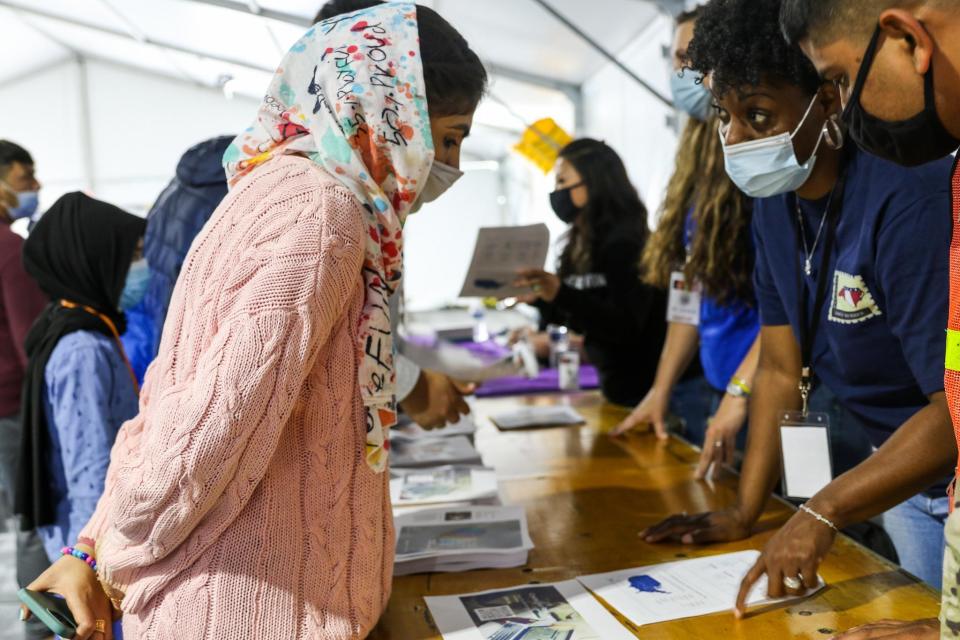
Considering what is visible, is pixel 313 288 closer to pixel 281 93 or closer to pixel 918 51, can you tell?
pixel 281 93

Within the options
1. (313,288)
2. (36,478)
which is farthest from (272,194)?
(36,478)

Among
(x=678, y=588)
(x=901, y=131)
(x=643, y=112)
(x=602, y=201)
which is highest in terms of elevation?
(x=643, y=112)

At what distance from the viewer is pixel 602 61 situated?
234 inches

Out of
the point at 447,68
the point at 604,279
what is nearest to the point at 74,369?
the point at 447,68

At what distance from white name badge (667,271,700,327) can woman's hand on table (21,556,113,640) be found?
1592mm

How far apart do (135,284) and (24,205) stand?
1699 millimetres

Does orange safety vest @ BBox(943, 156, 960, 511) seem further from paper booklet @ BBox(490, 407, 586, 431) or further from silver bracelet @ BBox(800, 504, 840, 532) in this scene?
paper booklet @ BBox(490, 407, 586, 431)

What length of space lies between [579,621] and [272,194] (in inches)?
27.1

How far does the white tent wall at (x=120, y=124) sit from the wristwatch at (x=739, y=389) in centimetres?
1035

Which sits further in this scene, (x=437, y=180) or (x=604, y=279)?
(x=604, y=279)

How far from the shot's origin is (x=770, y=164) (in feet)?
4.23

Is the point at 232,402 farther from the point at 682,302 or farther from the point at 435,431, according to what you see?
the point at 682,302

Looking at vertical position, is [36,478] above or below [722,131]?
below

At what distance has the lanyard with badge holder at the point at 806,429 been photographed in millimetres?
1341
